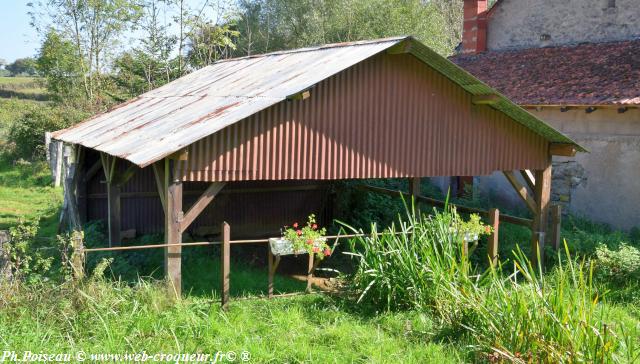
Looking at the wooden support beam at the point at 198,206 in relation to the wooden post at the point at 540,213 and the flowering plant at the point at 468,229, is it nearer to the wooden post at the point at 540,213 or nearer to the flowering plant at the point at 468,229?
the flowering plant at the point at 468,229

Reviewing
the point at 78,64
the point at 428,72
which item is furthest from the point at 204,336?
the point at 78,64

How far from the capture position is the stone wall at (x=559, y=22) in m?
16.4

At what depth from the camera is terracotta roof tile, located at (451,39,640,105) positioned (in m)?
13.8

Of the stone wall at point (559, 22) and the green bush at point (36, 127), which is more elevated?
the stone wall at point (559, 22)

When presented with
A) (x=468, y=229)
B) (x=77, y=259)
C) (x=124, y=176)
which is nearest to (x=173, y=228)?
(x=77, y=259)

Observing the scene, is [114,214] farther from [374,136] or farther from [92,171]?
[374,136]

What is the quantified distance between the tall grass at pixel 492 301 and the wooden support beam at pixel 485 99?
2.05 metres

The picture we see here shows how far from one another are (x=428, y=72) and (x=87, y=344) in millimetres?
6143

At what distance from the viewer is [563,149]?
1095 centimetres

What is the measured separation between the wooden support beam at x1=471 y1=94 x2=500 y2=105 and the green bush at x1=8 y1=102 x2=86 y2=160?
16.2 m

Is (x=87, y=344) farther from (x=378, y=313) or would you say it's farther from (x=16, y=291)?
(x=378, y=313)

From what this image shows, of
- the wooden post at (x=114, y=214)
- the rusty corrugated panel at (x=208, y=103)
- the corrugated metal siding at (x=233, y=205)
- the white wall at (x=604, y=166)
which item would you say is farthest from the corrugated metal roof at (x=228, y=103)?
the white wall at (x=604, y=166)

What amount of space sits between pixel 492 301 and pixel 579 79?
9.66 metres

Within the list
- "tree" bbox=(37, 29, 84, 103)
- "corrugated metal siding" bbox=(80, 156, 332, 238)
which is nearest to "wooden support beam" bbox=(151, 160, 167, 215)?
"corrugated metal siding" bbox=(80, 156, 332, 238)
